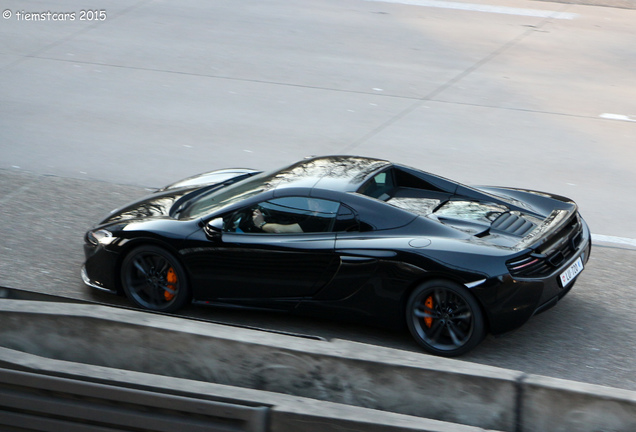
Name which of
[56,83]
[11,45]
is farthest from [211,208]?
[11,45]

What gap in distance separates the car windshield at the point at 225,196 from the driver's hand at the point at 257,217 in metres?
0.18

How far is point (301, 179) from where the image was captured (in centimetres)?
666

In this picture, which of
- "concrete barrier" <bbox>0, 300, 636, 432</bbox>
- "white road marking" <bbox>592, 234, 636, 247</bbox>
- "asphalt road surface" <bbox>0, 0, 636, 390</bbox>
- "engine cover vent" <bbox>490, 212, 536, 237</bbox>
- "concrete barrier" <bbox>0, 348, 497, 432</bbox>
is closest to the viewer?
"concrete barrier" <bbox>0, 348, 497, 432</bbox>

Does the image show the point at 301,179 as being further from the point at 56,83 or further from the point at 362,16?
the point at 362,16

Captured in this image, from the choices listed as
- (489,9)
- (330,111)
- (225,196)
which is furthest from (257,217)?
(489,9)

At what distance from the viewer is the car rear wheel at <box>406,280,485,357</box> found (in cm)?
597

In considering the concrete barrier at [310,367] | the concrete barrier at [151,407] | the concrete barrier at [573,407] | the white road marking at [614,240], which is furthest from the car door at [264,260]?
the white road marking at [614,240]

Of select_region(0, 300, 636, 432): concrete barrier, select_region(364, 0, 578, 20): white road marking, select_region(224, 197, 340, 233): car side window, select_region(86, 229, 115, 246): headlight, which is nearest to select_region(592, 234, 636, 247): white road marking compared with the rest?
select_region(224, 197, 340, 233): car side window

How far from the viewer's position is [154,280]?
22.5 feet

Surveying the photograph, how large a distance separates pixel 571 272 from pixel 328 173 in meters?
1.92

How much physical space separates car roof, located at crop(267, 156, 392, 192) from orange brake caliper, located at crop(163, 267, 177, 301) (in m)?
1.01

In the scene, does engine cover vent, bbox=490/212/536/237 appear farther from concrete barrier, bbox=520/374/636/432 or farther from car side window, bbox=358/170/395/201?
concrete barrier, bbox=520/374/636/432

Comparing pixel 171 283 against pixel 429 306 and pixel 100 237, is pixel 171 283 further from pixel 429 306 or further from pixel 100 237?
pixel 429 306

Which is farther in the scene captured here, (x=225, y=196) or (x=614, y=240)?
(x=614, y=240)
